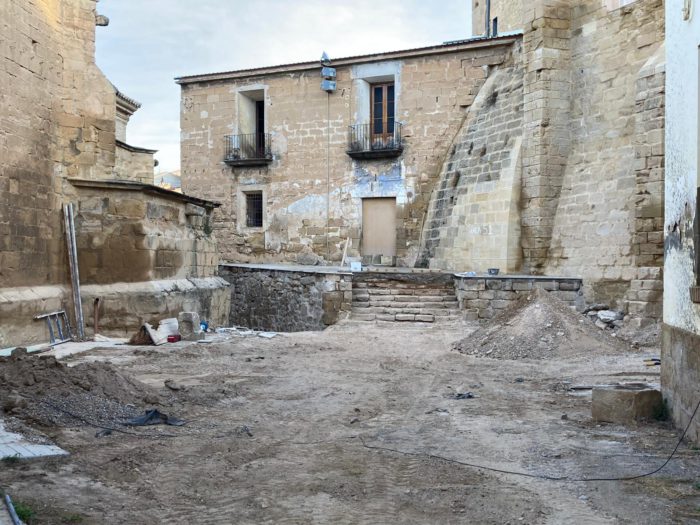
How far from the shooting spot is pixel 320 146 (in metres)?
20.4

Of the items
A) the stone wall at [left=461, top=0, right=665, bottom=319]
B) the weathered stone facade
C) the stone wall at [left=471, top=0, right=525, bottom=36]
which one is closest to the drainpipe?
the stone wall at [left=471, top=0, right=525, bottom=36]

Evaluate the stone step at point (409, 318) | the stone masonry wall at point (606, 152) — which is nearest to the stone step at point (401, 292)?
the stone step at point (409, 318)

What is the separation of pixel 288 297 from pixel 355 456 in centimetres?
1062

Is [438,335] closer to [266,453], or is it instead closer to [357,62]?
[266,453]

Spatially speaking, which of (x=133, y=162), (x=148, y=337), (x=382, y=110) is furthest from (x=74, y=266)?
(x=382, y=110)

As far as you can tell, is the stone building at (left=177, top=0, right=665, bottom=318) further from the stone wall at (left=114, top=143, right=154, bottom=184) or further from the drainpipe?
the stone wall at (left=114, top=143, right=154, bottom=184)

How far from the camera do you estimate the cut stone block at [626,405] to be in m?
5.48

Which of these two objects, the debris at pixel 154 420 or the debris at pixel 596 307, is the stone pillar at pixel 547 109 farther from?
the debris at pixel 154 420

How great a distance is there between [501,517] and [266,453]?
6.00ft

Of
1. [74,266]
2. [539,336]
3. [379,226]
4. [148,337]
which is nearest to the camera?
[148,337]

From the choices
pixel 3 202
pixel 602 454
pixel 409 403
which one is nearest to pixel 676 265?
pixel 602 454

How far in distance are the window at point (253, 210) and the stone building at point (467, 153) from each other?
44 mm

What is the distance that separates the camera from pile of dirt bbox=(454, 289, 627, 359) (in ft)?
31.7

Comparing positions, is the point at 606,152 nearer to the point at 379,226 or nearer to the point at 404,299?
the point at 404,299
